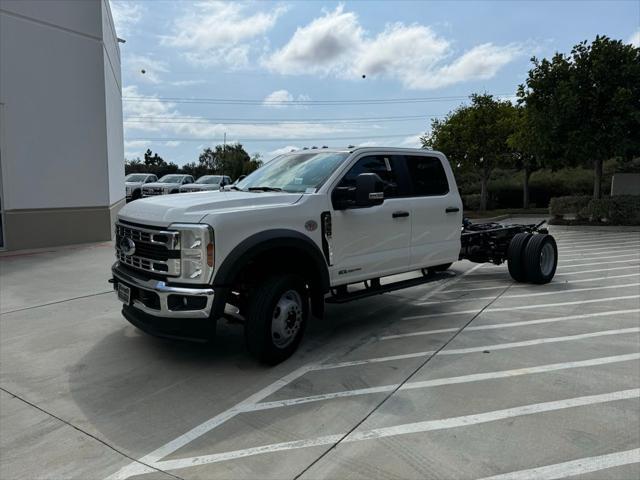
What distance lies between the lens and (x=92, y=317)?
6230 millimetres

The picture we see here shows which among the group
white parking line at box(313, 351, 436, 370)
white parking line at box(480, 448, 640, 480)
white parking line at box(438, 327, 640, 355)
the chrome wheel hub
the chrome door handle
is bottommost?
white parking line at box(480, 448, 640, 480)

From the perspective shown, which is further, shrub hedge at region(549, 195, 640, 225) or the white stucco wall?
shrub hedge at region(549, 195, 640, 225)

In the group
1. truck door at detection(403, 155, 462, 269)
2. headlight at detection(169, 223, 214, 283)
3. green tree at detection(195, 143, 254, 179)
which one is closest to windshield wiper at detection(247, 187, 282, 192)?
headlight at detection(169, 223, 214, 283)

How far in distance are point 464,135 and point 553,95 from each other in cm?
830

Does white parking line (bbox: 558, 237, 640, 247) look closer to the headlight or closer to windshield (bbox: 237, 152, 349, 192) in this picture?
Answer: windshield (bbox: 237, 152, 349, 192)

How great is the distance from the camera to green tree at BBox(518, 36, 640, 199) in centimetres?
1680

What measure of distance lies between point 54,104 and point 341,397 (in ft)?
36.1

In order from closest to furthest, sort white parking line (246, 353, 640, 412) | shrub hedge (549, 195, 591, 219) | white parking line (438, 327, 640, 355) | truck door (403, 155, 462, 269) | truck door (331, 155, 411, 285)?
white parking line (246, 353, 640, 412) → white parking line (438, 327, 640, 355) → truck door (331, 155, 411, 285) → truck door (403, 155, 462, 269) → shrub hedge (549, 195, 591, 219)

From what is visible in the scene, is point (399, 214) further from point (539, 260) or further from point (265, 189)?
point (539, 260)

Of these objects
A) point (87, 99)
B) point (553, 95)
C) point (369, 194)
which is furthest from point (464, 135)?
point (369, 194)

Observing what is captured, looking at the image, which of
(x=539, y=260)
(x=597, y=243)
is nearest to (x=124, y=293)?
(x=539, y=260)

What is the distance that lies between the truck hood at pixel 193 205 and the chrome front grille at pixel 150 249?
0.31 feet

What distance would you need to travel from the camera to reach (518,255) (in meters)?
8.31

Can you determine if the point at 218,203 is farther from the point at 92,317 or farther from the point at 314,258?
the point at 92,317
